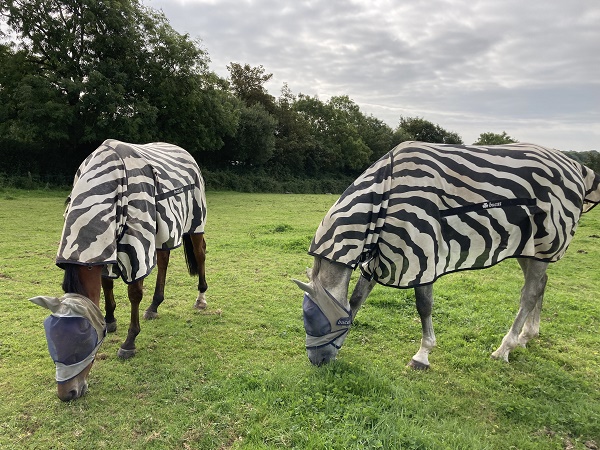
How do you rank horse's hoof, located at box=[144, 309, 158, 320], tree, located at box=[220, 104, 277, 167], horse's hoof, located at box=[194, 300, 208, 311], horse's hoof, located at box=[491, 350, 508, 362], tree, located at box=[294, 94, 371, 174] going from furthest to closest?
1. tree, located at box=[294, 94, 371, 174]
2. tree, located at box=[220, 104, 277, 167]
3. horse's hoof, located at box=[194, 300, 208, 311]
4. horse's hoof, located at box=[144, 309, 158, 320]
5. horse's hoof, located at box=[491, 350, 508, 362]

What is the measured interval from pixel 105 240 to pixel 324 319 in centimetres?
199

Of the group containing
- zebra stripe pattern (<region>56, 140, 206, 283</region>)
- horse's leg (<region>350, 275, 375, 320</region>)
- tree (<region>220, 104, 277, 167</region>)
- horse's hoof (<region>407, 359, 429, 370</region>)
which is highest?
tree (<region>220, 104, 277, 167</region>)

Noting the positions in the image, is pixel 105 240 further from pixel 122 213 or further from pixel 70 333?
pixel 70 333

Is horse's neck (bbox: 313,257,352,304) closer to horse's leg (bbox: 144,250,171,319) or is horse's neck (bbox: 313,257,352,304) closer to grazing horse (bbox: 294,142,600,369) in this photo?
grazing horse (bbox: 294,142,600,369)

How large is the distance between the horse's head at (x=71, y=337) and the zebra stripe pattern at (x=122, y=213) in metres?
0.35

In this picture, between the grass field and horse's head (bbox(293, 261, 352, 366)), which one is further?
horse's head (bbox(293, 261, 352, 366))

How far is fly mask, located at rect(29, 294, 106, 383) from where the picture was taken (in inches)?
108

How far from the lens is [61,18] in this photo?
17828 mm

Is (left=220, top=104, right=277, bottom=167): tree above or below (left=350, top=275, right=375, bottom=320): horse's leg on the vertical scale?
above

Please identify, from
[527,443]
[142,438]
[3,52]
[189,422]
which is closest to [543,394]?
[527,443]

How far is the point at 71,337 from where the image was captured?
9.07 ft

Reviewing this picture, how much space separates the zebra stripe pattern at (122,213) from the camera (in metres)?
3.10

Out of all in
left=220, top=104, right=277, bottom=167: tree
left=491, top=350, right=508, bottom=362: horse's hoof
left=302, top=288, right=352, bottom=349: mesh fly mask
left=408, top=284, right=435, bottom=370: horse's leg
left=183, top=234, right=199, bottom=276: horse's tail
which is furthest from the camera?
left=220, top=104, right=277, bottom=167: tree

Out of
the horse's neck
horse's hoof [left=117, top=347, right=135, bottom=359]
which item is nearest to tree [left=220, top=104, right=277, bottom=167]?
horse's hoof [left=117, top=347, right=135, bottom=359]
